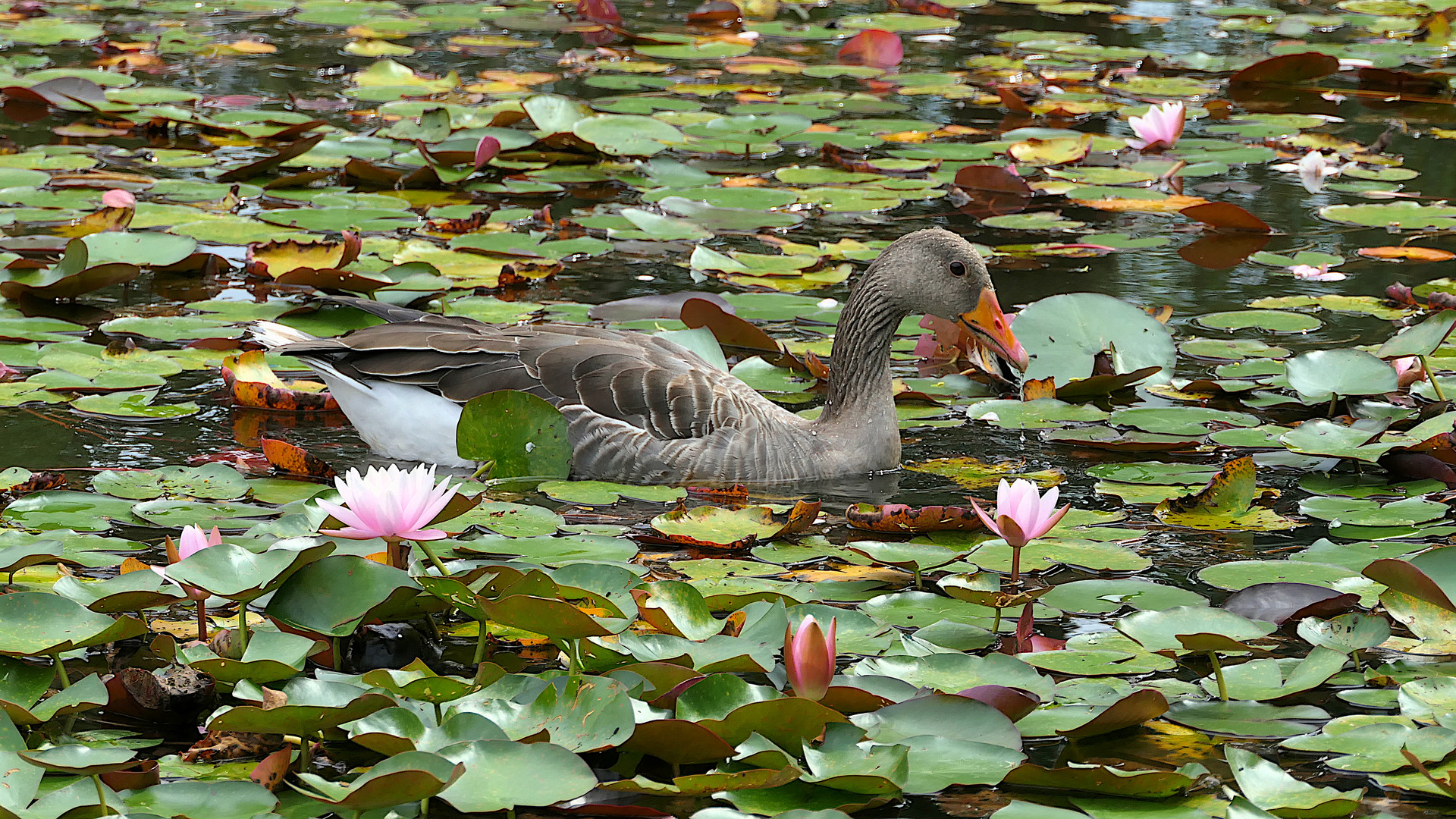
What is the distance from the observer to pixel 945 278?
5.96m

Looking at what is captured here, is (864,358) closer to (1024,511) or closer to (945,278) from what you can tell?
(945,278)

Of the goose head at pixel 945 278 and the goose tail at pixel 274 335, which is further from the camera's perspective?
the goose head at pixel 945 278

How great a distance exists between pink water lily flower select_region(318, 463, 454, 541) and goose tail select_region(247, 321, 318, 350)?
7.53ft

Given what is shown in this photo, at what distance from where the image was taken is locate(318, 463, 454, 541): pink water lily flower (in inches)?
135

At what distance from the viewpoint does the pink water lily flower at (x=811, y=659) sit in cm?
328

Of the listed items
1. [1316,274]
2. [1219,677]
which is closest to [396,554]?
[1219,677]

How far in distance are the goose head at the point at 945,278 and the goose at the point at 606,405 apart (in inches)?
6.8

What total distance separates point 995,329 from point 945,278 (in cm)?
26

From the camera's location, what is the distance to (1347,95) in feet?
38.0

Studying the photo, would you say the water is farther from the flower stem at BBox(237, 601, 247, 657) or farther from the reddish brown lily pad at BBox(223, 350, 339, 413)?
the flower stem at BBox(237, 601, 247, 657)

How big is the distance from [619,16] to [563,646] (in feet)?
35.5

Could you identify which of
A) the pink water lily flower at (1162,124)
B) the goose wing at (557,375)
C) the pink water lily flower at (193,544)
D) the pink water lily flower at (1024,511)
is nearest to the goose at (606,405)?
the goose wing at (557,375)

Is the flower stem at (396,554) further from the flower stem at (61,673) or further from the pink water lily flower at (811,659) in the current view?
the pink water lily flower at (811,659)

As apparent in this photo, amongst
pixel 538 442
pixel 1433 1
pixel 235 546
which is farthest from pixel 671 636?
pixel 1433 1
